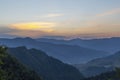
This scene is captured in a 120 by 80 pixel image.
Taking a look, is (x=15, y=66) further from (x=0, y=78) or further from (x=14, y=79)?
(x=0, y=78)

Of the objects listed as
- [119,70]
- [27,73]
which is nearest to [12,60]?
[27,73]

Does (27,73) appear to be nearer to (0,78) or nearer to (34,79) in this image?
(34,79)

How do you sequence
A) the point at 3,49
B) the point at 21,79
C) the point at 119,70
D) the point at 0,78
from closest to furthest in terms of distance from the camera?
the point at 0,78 → the point at 3,49 → the point at 119,70 → the point at 21,79

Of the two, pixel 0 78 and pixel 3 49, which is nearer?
pixel 0 78

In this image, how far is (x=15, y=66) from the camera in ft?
562

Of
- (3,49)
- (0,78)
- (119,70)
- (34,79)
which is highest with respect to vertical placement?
(3,49)

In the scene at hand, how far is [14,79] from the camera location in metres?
126

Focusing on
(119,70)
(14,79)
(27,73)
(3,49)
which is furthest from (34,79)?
(3,49)

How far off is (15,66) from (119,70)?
82451 millimetres

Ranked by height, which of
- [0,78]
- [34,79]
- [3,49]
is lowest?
[34,79]

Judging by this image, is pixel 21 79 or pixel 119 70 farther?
pixel 21 79

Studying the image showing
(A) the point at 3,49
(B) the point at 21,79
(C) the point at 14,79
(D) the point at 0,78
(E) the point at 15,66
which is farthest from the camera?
(E) the point at 15,66

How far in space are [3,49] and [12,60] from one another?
404 feet

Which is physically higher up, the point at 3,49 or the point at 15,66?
the point at 3,49
